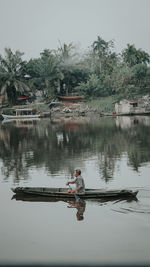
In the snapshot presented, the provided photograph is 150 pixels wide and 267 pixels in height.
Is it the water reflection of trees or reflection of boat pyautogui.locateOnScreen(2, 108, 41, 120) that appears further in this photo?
reflection of boat pyautogui.locateOnScreen(2, 108, 41, 120)

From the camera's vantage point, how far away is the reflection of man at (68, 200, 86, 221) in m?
13.5

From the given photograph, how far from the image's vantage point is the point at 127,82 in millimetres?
86875

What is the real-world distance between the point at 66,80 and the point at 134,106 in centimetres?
2221

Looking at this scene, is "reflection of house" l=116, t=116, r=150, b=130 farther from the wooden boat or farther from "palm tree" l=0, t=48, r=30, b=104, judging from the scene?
"palm tree" l=0, t=48, r=30, b=104

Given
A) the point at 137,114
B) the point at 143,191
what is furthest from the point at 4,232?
the point at 137,114

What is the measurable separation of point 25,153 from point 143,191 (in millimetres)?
15332

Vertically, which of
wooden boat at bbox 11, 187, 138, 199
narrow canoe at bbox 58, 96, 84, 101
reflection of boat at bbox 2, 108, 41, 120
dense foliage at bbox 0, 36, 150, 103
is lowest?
reflection of boat at bbox 2, 108, 41, 120

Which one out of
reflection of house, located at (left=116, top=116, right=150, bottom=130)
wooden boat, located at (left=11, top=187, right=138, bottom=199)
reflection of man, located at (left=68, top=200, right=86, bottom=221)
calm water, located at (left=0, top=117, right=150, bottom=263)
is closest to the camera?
calm water, located at (left=0, top=117, right=150, bottom=263)

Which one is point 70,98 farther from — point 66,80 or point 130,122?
point 130,122

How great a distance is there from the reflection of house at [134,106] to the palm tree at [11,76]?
25101mm

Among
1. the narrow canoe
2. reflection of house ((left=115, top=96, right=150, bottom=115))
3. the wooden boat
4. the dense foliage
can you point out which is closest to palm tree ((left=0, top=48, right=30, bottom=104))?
the dense foliage

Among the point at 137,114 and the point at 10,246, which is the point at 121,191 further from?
the point at 137,114

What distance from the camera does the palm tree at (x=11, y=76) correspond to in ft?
285

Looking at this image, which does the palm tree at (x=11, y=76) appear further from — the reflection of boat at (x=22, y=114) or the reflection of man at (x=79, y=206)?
the reflection of man at (x=79, y=206)
